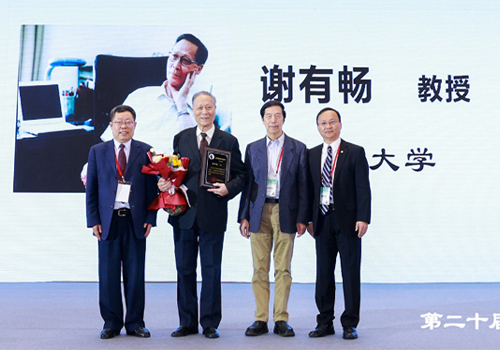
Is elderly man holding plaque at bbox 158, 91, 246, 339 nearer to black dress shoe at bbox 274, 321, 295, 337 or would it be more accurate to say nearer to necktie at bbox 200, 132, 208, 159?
necktie at bbox 200, 132, 208, 159

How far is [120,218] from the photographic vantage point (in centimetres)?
Answer: 341

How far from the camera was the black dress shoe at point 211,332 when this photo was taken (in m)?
3.35

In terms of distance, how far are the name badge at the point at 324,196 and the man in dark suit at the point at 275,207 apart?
0.33ft

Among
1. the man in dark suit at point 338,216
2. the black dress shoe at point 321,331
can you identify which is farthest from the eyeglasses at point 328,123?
the black dress shoe at point 321,331

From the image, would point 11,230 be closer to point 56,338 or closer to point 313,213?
point 56,338

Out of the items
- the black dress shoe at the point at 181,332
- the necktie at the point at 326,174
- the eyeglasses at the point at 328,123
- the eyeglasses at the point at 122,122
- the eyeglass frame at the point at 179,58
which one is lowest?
the black dress shoe at the point at 181,332

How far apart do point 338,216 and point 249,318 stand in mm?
1137

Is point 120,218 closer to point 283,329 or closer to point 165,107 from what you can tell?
point 283,329

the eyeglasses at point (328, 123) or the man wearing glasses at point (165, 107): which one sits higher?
the man wearing glasses at point (165, 107)

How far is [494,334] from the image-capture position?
3424mm

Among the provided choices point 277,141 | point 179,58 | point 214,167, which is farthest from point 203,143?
point 179,58

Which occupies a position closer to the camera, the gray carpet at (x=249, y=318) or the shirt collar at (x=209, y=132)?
the gray carpet at (x=249, y=318)

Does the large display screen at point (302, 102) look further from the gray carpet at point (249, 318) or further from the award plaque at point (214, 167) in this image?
the award plaque at point (214, 167)

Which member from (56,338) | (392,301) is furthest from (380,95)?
(56,338)
